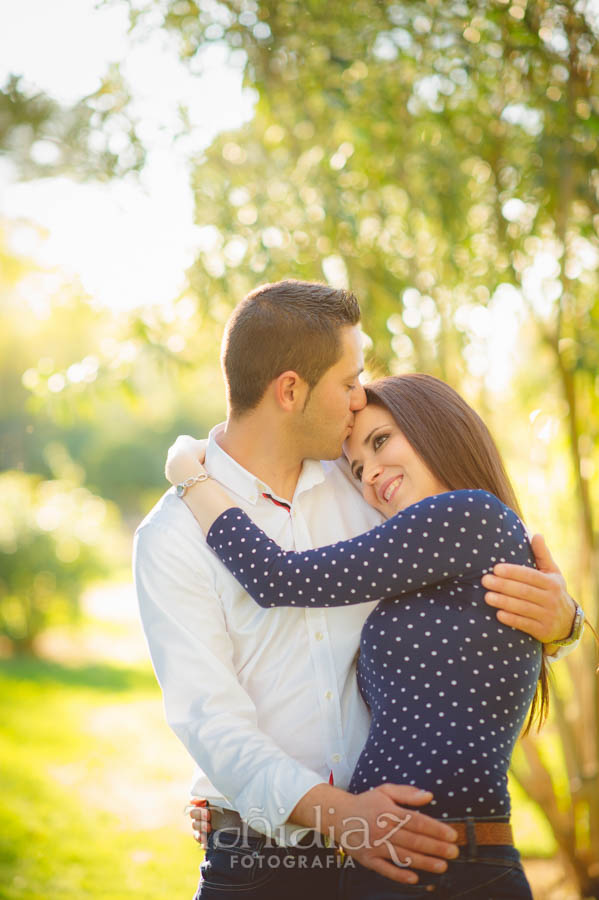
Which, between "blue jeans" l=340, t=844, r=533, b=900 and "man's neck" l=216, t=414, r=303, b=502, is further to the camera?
"man's neck" l=216, t=414, r=303, b=502

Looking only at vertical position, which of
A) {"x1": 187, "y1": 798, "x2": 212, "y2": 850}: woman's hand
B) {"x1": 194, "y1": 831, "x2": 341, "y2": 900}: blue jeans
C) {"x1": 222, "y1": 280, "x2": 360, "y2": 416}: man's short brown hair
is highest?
{"x1": 222, "y1": 280, "x2": 360, "y2": 416}: man's short brown hair

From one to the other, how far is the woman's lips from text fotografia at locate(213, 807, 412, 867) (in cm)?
76

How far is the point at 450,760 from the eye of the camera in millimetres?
1721

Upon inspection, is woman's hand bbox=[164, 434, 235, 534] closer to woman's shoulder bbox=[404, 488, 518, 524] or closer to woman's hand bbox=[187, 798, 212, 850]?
woman's shoulder bbox=[404, 488, 518, 524]

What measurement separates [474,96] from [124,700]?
769cm

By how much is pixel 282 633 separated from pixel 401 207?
2.84 metres

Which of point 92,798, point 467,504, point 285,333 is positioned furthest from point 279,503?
point 92,798

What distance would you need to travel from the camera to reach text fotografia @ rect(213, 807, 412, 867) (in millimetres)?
1662

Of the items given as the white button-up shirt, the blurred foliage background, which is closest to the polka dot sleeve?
the white button-up shirt

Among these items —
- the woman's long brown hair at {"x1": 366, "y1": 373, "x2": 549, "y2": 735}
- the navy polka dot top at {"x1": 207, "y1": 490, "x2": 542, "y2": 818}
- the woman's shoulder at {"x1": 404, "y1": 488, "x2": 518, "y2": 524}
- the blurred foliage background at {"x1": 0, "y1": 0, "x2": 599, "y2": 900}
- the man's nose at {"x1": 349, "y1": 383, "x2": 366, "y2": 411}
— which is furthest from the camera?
the blurred foliage background at {"x1": 0, "y1": 0, "x2": 599, "y2": 900}

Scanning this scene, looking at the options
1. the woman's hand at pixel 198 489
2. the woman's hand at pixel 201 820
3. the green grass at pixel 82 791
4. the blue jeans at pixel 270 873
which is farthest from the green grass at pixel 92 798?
the woman's hand at pixel 198 489

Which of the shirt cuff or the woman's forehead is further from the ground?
the woman's forehead

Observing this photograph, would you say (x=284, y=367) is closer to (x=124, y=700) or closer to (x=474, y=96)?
Result: (x=474, y=96)

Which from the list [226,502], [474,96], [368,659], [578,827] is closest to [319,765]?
[368,659]
